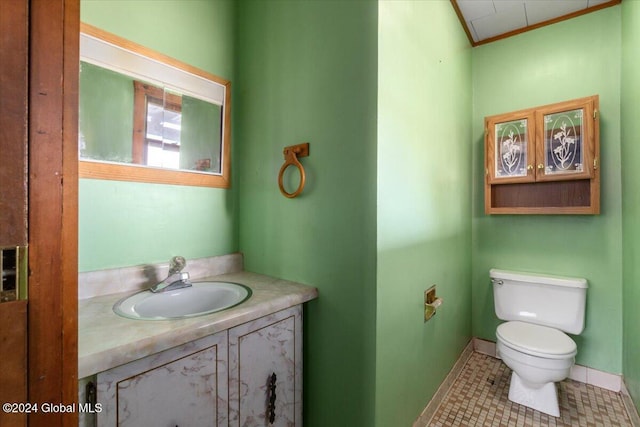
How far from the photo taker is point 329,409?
Result: 1194 millimetres

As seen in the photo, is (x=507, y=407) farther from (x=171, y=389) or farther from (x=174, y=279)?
(x=174, y=279)

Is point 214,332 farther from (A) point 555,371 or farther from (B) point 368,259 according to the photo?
(A) point 555,371

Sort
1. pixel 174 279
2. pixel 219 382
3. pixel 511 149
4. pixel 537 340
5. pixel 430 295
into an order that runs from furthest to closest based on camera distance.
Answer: pixel 511 149 → pixel 537 340 → pixel 430 295 → pixel 174 279 → pixel 219 382

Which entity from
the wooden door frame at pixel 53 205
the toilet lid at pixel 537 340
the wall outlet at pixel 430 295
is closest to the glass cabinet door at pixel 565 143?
the toilet lid at pixel 537 340

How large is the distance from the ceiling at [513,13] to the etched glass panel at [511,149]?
71 cm

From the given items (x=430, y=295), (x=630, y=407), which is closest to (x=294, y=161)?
(x=430, y=295)

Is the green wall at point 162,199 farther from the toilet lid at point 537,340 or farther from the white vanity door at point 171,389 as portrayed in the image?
the toilet lid at point 537,340

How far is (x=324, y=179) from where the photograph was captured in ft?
4.00

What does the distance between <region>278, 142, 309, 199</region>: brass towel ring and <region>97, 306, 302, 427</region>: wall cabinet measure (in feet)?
1.70

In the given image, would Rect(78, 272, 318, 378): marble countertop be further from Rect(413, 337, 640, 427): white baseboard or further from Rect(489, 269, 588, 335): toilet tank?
Rect(489, 269, 588, 335): toilet tank

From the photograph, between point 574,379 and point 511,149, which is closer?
point 574,379

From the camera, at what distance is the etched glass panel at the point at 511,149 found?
76.9 inches

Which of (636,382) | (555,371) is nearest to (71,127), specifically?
(555,371)

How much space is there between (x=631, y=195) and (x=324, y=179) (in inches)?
69.4
